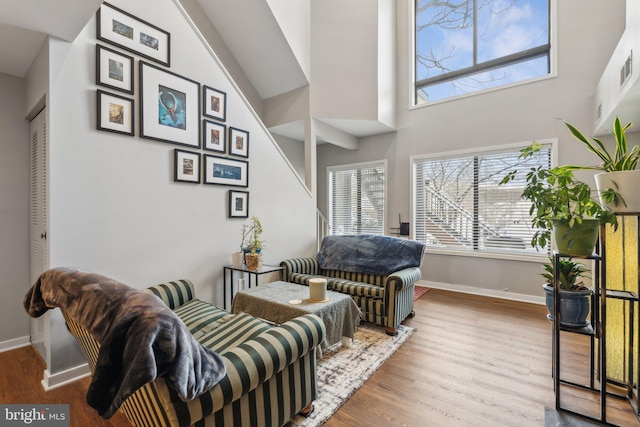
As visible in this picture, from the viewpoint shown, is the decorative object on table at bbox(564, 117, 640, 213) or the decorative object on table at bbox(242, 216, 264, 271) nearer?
the decorative object on table at bbox(564, 117, 640, 213)

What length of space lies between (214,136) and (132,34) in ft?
3.39

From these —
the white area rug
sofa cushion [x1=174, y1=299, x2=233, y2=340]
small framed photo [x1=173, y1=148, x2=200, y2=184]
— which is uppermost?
small framed photo [x1=173, y1=148, x2=200, y2=184]

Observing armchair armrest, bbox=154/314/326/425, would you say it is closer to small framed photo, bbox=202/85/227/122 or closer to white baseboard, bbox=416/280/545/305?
small framed photo, bbox=202/85/227/122

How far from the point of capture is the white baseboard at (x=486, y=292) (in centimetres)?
406

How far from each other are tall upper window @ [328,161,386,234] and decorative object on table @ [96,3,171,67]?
3.82m

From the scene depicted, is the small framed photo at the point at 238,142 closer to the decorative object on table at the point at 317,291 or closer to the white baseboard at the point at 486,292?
the decorative object on table at the point at 317,291

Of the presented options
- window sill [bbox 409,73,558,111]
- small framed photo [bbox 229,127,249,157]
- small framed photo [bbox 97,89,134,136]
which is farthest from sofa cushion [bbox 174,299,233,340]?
window sill [bbox 409,73,558,111]

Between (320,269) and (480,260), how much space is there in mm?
2498

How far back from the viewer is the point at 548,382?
83.8 inches

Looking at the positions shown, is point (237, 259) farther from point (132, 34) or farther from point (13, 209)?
point (132, 34)

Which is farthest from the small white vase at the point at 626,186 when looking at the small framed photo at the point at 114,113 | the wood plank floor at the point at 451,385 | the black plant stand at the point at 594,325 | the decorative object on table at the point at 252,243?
the small framed photo at the point at 114,113

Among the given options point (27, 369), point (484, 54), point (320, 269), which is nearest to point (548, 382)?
point (320, 269)

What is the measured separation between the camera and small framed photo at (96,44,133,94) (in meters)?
2.27

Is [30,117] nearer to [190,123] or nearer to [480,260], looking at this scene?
[190,123]
